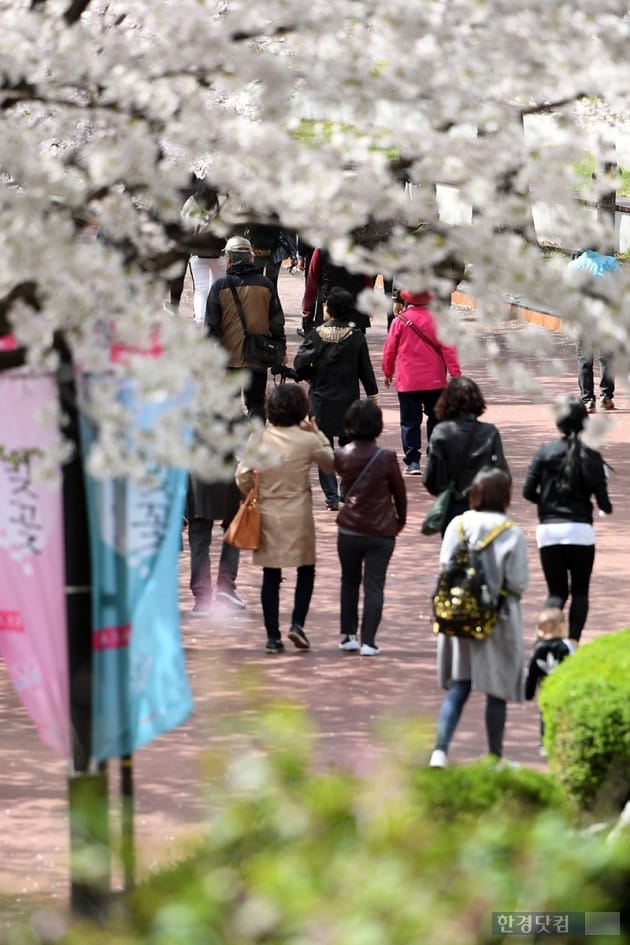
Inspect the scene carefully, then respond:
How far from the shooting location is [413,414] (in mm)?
15641

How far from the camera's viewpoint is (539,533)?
1021 cm

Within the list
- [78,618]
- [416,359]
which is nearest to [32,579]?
[78,618]

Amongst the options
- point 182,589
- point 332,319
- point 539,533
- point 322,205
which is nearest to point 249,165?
point 322,205

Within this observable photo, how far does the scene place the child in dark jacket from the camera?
348 inches

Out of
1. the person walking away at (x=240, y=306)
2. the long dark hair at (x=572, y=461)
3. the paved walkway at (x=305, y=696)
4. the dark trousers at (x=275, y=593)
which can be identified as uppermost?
the person walking away at (x=240, y=306)

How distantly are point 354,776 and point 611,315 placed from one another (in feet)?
5.12

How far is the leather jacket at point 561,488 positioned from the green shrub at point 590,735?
2239 mm

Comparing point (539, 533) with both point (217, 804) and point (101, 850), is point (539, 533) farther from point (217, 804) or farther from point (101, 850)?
point (101, 850)

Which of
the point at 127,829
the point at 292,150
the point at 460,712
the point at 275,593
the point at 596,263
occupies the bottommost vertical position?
the point at 460,712

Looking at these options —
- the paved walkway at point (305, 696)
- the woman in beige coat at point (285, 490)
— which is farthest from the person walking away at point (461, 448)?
the woman in beige coat at point (285, 490)

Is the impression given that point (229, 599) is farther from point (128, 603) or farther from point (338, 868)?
point (338, 868)

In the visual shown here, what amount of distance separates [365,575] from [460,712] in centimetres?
220

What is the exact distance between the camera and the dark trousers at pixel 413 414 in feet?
50.9

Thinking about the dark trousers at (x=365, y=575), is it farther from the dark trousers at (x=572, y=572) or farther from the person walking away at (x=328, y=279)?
the person walking away at (x=328, y=279)
